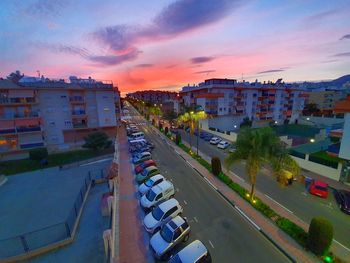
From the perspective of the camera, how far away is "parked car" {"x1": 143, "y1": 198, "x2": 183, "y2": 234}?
1306 cm

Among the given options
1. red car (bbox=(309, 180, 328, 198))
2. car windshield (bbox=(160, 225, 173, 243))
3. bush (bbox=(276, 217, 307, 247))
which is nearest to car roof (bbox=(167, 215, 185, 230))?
car windshield (bbox=(160, 225, 173, 243))

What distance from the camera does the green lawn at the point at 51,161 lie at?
100 ft

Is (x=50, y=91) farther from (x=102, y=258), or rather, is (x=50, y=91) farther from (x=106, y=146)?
(x=102, y=258)

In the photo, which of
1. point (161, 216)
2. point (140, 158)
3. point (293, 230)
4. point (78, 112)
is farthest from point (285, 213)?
point (78, 112)

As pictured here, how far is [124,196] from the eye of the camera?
1847 cm

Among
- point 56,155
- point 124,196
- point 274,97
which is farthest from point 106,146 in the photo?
point 274,97

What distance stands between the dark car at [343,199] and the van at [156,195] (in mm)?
15273

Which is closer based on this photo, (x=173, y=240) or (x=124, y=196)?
(x=173, y=240)

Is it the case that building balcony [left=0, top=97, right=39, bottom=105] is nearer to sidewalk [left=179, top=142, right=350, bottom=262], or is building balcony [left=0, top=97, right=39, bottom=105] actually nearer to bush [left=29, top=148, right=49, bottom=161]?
bush [left=29, top=148, right=49, bottom=161]

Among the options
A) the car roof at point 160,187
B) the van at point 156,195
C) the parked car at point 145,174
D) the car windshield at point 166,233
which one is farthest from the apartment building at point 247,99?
the car windshield at point 166,233

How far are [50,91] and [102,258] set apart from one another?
116 feet

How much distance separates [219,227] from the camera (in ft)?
44.8

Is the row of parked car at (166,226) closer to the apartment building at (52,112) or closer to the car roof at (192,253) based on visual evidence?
the car roof at (192,253)

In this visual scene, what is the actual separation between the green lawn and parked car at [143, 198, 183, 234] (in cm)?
2545
